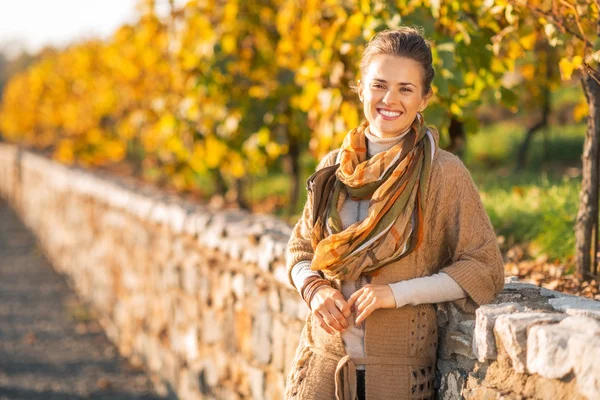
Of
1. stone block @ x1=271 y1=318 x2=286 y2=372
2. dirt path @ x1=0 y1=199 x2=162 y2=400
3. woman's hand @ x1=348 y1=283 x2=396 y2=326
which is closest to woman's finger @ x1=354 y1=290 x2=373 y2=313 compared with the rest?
woman's hand @ x1=348 y1=283 x2=396 y2=326

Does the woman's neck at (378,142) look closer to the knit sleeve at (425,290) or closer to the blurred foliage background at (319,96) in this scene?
the knit sleeve at (425,290)

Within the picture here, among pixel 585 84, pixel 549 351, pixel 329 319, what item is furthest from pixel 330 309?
pixel 585 84

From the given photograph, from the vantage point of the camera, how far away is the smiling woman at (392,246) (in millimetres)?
2494

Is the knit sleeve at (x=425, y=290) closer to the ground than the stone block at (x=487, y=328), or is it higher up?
higher up

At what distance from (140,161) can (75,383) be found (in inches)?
341

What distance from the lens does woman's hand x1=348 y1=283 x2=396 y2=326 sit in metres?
2.46

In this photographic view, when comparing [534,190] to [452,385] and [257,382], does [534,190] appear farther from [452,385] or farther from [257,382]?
[452,385]

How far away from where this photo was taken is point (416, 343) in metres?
2.59

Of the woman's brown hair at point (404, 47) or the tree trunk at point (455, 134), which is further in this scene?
the tree trunk at point (455, 134)

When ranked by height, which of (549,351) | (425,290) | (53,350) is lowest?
(53,350)

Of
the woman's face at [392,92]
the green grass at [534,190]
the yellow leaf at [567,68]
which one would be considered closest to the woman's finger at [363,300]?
the woman's face at [392,92]

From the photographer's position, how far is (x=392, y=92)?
2.48 meters

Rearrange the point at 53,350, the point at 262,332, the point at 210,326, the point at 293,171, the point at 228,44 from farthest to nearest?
the point at 53,350 < the point at 293,171 < the point at 228,44 < the point at 210,326 < the point at 262,332

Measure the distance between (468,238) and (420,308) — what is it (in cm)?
27
